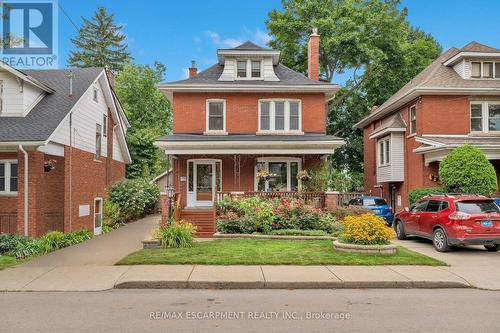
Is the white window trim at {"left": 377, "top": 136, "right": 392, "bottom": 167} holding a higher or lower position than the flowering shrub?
higher

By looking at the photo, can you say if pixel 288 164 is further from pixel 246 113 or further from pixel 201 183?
pixel 201 183

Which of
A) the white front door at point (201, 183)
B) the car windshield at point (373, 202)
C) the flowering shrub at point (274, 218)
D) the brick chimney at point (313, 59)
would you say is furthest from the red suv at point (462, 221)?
the brick chimney at point (313, 59)

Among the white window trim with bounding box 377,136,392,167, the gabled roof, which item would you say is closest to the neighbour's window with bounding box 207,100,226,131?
the gabled roof

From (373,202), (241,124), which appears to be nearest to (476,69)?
(373,202)

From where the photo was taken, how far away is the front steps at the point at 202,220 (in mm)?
16484

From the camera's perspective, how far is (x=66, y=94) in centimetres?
1730

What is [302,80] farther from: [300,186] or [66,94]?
[66,94]

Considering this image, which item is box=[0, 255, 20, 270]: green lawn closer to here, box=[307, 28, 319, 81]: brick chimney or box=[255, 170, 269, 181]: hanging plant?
box=[255, 170, 269, 181]: hanging plant

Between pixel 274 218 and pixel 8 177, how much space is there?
10048 millimetres

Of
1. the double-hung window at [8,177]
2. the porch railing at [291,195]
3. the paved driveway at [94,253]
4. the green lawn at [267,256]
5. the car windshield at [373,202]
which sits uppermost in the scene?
the double-hung window at [8,177]

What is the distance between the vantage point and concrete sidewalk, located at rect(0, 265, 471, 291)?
853 cm

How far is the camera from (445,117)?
21219mm

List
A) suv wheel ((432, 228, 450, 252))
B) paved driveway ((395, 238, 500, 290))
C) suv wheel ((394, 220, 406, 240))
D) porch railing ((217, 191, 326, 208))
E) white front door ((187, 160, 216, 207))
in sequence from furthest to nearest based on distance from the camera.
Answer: white front door ((187, 160, 216, 207))
porch railing ((217, 191, 326, 208))
suv wheel ((394, 220, 406, 240))
suv wheel ((432, 228, 450, 252))
paved driveway ((395, 238, 500, 290))

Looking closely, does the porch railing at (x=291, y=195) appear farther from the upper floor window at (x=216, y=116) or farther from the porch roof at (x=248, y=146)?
the upper floor window at (x=216, y=116)
